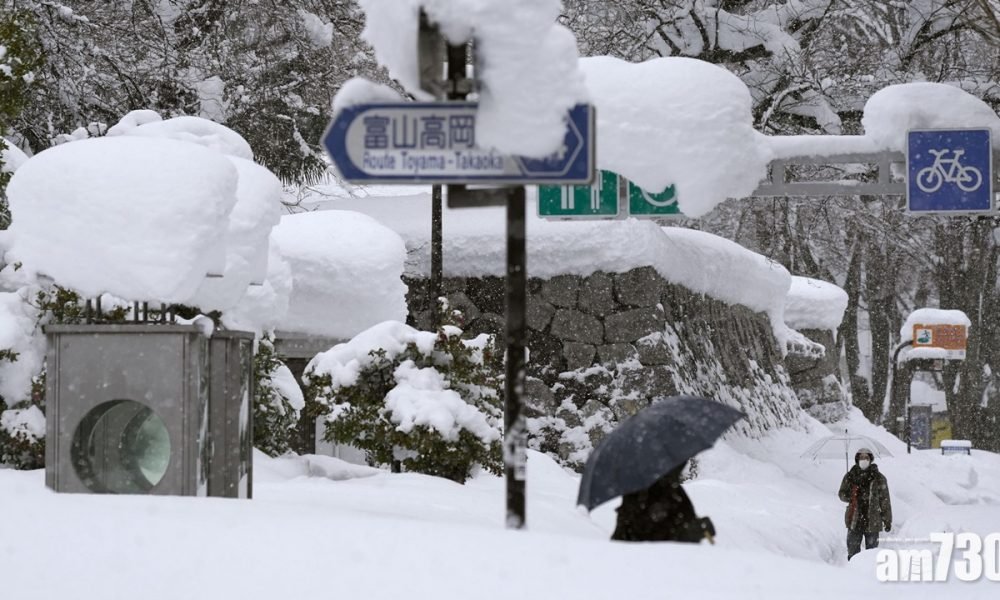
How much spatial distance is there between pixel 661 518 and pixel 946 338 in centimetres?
2514

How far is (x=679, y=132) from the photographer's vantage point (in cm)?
977

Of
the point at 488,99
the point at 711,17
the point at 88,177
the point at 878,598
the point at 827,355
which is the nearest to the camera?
the point at 878,598

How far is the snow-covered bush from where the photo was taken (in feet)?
34.9

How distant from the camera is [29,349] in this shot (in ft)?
31.9

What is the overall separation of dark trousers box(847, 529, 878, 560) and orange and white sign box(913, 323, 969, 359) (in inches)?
714

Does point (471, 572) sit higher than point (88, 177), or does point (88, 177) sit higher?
point (88, 177)

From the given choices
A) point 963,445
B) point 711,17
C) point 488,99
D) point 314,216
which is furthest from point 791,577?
point 963,445

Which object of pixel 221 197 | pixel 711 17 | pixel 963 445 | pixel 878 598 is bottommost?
pixel 963 445

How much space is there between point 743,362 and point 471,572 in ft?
49.2

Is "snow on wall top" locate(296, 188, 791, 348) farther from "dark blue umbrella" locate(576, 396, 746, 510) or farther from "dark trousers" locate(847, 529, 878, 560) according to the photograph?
"dark blue umbrella" locate(576, 396, 746, 510)

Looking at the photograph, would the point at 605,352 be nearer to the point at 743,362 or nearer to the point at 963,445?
the point at 743,362

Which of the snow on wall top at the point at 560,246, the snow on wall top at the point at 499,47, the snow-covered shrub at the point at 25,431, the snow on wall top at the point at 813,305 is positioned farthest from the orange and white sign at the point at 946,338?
the snow on wall top at the point at 499,47

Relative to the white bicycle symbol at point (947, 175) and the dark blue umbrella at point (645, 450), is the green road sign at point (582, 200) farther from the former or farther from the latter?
the dark blue umbrella at point (645, 450)

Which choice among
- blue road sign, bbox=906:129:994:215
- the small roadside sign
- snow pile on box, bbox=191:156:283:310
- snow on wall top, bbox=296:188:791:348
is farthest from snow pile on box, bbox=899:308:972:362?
snow pile on box, bbox=191:156:283:310
